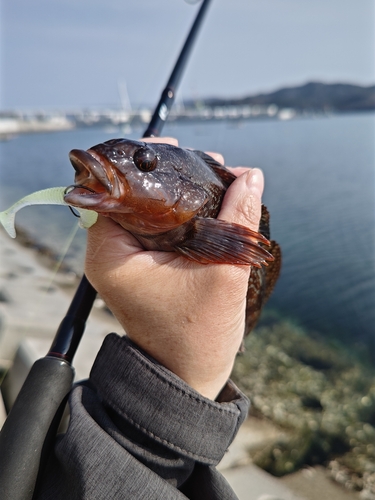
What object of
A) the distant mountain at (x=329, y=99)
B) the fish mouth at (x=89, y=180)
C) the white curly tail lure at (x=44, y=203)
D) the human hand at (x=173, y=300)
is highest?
the fish mouth at (x=89, y=180)

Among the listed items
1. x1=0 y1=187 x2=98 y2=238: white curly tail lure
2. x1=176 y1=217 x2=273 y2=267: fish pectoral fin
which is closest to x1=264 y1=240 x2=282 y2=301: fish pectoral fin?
x1=176 y1=217 x2=273 y2=267: fish pectoral fin

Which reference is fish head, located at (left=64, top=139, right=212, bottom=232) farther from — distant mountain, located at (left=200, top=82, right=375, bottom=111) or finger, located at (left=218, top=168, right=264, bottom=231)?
distant mountain, located at (left=200, top=82, right=375, bottom=111)

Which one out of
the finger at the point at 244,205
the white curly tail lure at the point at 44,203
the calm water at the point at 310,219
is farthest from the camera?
the calm water at the point at 310,219

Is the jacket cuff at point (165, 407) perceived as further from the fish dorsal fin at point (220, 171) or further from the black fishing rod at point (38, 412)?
the fish dorsal fin at point (220, 171)

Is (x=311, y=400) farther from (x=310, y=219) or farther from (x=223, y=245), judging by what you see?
(x=310, y=219)

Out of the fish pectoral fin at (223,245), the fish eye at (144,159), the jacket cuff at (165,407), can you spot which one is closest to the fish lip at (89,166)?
the fish eye at (144,159)
